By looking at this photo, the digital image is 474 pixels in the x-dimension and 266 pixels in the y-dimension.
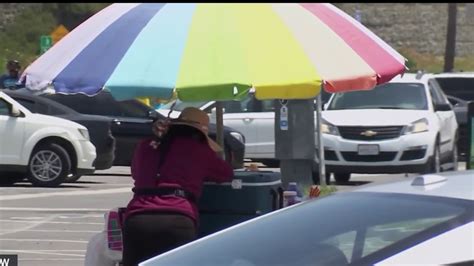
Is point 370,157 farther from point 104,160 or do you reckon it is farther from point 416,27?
point 416,27

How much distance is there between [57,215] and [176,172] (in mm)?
7964

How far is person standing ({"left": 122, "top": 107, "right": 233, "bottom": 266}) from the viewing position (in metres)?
7.01

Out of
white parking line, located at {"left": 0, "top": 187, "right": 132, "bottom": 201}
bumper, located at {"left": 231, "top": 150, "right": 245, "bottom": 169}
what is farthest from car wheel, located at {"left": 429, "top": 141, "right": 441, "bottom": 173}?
white parking line, located at {"left": 0, "top": 187, "right": 132, "bottom": 201}

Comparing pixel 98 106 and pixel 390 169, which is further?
pixel 98 106

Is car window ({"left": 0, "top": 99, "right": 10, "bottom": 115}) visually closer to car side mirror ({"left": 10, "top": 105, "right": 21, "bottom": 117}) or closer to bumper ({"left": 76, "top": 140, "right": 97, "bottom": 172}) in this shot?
car side mirror ({"left": 10, "top": 105, "right": 21, "bottom": 117})

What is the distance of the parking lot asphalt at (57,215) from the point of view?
1188 cm

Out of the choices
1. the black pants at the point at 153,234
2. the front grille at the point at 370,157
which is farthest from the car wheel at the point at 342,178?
the black pants at the point at 153,234

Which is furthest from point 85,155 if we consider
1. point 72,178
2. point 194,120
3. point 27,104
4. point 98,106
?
point 194,120

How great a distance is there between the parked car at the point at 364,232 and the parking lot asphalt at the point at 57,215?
5.93 metres

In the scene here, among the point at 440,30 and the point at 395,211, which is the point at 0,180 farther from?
the point at 440,30

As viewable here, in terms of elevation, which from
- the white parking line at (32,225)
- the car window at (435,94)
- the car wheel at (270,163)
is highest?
the car window at (435,94)

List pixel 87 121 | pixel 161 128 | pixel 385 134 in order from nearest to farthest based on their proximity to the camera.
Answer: pixel 161 128 → pixel 385 134 → pixel 87 121

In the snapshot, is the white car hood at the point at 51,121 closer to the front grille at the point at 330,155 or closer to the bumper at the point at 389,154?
the front grille at the point at 330,155

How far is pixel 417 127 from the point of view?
1823 centimetres
